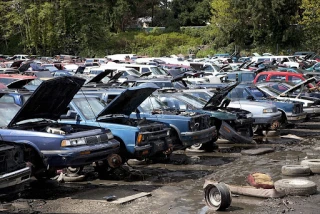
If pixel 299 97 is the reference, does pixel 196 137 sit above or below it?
below

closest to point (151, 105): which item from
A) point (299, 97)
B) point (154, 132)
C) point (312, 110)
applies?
point (154, 132)

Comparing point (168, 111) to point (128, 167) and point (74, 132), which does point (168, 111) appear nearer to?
point (128, 167)

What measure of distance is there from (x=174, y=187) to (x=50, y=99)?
9.78ft

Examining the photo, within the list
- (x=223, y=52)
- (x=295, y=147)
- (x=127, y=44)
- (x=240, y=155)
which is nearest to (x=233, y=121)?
(x=240, y=155)

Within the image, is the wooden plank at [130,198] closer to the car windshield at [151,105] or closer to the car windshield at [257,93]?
the car windshield at [151,105]

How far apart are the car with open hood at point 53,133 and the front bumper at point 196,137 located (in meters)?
2.39

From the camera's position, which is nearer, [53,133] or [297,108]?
[53,133]

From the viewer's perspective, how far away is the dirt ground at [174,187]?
8.80 meters

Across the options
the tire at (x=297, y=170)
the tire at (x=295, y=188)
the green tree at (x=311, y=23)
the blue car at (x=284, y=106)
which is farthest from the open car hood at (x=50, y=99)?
the green tree at (x=311, y=23)

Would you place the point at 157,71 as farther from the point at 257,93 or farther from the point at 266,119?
the point at 266,119

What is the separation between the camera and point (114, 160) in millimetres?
10688

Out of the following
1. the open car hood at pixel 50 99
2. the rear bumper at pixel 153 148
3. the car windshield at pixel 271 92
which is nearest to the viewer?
the open car hood at pixel 50 99

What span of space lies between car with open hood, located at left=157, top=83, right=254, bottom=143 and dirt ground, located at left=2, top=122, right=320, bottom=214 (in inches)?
21.5

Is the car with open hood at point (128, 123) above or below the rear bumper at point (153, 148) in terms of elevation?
above
